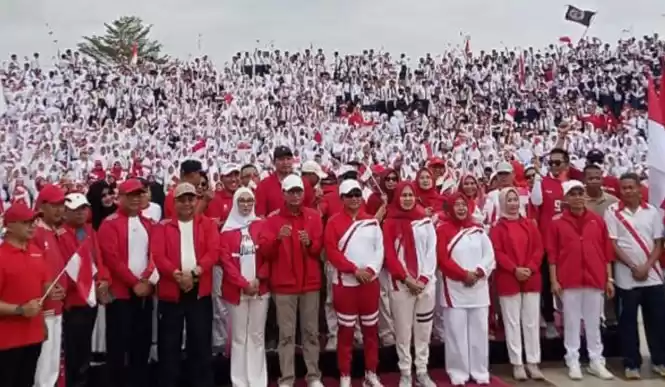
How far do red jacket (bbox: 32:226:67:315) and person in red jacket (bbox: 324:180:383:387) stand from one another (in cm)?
190

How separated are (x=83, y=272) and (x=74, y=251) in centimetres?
17

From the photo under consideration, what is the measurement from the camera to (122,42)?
159 feet

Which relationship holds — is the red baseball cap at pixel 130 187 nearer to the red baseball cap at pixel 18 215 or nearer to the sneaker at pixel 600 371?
the red baseball cap at pixel 18 215

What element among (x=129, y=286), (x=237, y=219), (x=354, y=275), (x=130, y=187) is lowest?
(x=129, y=286)

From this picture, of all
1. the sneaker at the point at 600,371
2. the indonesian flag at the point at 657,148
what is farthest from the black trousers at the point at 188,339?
the indonesian flag at the point at 657,148

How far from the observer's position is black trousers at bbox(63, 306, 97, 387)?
5125 mm

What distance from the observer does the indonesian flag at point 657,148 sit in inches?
243

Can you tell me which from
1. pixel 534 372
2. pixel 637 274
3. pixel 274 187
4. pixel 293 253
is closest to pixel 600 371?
pixel 534 372

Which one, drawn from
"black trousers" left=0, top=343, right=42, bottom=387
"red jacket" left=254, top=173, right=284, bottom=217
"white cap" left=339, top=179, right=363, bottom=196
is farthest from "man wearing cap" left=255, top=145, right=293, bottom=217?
"black trousers" left=0, top=343, right=42, bottom=387

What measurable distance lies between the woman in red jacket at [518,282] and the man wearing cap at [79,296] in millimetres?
3099

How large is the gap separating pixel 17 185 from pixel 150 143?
25.4 feet

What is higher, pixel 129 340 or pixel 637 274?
pixel 637 274

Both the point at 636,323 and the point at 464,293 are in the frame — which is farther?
the point at 636,323

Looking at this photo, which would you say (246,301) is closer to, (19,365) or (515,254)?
(19,365)
